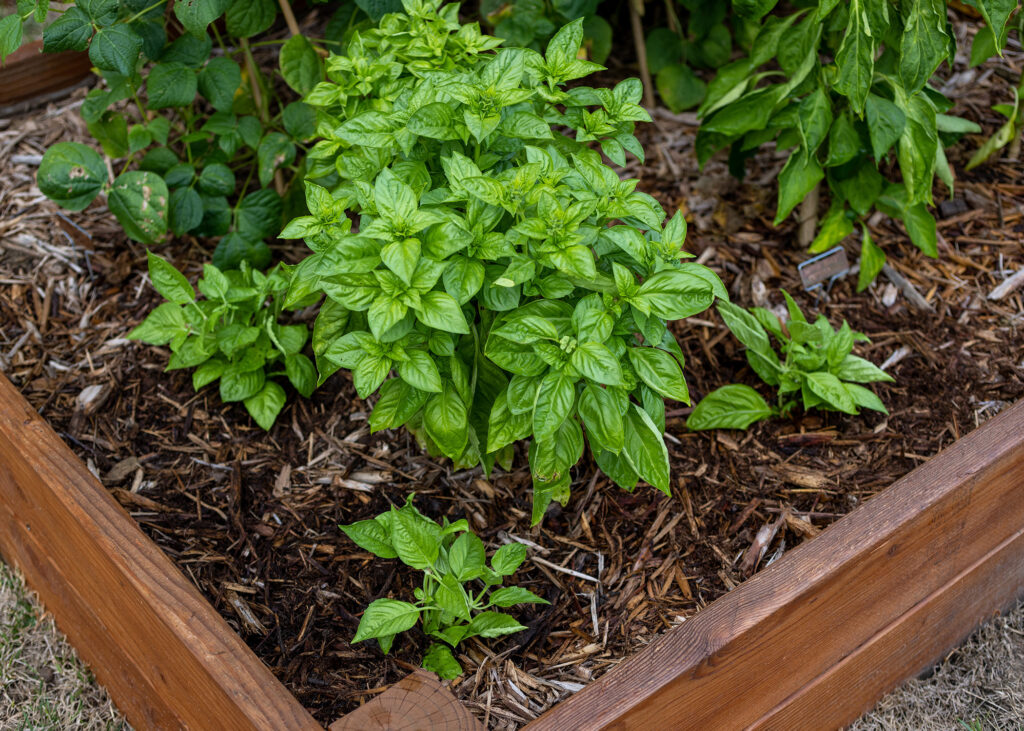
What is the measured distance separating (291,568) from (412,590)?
0.29 m

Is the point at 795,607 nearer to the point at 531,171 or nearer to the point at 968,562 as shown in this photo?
the point at 968,562

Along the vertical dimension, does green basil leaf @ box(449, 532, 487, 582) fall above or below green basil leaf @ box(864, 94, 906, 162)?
→ below

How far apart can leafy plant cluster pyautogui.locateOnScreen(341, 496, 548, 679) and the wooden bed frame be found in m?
0.22

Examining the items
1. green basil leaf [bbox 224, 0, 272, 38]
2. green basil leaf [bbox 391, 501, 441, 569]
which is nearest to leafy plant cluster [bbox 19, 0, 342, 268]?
green basil leaf [bbox 224, 0, 272, 38]

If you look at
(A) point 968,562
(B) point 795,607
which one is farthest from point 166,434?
(A) point 968,562

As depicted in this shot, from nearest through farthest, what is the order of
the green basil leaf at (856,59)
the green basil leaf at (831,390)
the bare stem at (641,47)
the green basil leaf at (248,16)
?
1. the green basil leaf at (856,59)
2. the green basil leaf at (831,390)
3. the green basil leaf at (248,16)
4. the bare stem at (641,47)

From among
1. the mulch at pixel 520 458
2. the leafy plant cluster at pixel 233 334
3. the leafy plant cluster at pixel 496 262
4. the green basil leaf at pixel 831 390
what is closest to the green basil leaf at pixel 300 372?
the leafy plant cluster at pixel 233 334

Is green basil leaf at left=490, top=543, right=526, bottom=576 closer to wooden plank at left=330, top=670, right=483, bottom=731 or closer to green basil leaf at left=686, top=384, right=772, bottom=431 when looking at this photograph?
wooden plank at left=330, top=670, right=483, bottom=731

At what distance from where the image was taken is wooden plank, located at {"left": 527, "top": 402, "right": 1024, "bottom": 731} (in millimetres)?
1782

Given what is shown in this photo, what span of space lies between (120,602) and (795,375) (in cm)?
164

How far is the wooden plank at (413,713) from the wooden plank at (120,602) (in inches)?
3.7

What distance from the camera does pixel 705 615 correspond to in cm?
185

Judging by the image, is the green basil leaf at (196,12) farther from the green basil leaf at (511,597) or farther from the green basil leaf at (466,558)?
the green basil leaf at (511,597)

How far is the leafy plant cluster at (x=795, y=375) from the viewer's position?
2.44 metres
